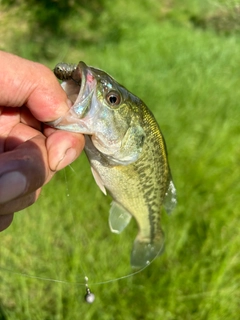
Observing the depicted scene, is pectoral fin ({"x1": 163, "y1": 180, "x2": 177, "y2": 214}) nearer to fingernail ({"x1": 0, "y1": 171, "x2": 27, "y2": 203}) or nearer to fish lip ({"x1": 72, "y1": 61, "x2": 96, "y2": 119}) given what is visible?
fish lip ({"x1": 72, "y1": 61, "x2": 96, "y2": 119})

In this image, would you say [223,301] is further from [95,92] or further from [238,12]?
[238,12]

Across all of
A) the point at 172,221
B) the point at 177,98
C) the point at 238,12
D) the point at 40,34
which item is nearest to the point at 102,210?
the point at 172,221

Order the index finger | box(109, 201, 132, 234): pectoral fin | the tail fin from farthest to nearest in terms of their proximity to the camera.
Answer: the tail fin
box(109, 201, 132, 234): pectoral fin
the index finger

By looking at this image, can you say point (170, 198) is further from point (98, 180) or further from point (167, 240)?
point (167, 240)

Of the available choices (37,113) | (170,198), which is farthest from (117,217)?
(37,113)

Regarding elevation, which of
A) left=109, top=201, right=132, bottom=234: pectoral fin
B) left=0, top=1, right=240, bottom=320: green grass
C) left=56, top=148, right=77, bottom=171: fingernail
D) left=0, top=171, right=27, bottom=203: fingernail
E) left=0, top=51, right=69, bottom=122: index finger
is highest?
left=0, top=51, right=69, bottom=122: index finger

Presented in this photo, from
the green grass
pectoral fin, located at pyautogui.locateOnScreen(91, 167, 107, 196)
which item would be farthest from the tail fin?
pectoral fin, located at pyautogui.locateOnScreen(91, 167, 107, 196)

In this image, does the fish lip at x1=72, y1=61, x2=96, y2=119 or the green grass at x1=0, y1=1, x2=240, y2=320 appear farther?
the green grass at x1=0, y1=1, x2=240, y2=320
